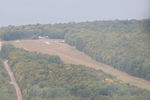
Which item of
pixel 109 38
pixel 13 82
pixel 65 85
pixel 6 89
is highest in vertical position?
pixel 109 38

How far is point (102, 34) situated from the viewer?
23531mm

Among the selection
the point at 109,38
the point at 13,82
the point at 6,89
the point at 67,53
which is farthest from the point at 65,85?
the point at 109,38

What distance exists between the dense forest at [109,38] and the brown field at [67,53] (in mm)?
580

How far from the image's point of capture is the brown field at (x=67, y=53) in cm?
1556

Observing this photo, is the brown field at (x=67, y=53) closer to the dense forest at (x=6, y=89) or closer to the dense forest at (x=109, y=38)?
the dense forest at (x=109, y=38)

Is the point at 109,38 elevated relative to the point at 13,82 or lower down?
elevated

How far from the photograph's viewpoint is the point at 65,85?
10883 millimetres

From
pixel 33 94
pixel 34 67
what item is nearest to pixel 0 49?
pixel 34 67

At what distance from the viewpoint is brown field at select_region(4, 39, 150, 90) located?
15563mm

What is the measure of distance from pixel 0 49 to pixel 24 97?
940 cm

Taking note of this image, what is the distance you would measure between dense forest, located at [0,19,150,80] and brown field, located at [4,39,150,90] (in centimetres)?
58

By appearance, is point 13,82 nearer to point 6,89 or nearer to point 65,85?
point 6,89

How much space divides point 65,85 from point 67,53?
27.3ft

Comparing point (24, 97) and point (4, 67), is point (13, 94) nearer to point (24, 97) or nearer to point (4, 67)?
point (24, 97)
